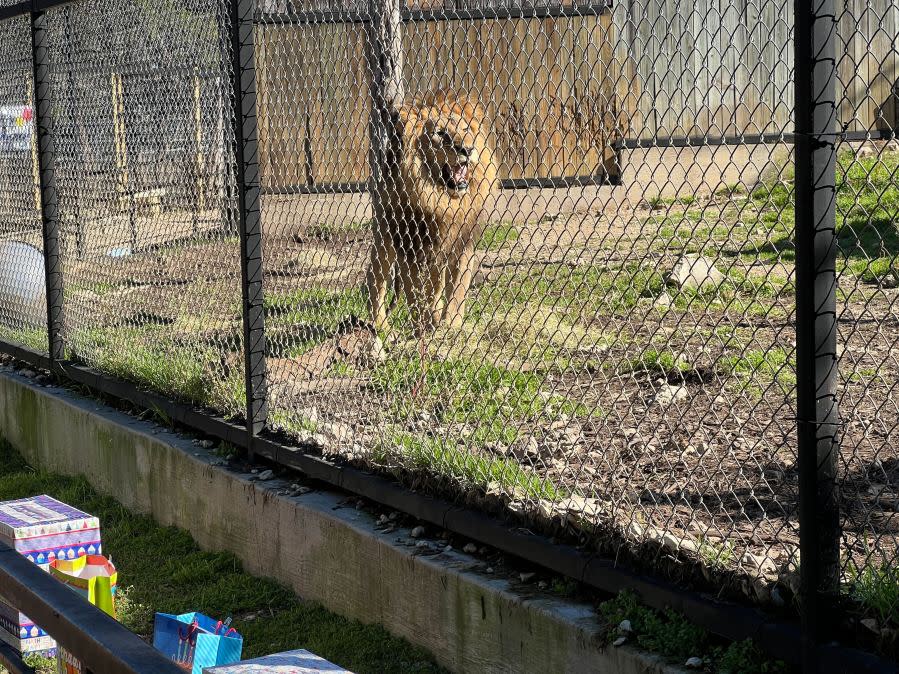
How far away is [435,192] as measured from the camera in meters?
6.02

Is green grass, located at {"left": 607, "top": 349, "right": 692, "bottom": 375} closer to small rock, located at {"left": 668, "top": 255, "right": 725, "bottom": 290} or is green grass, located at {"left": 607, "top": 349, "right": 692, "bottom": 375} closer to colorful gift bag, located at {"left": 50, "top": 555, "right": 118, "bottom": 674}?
small rock, located at {"left": 668, "top": 255, "right": 725, "bottom": 290}

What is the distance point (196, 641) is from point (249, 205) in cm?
210

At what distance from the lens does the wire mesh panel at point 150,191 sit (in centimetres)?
545

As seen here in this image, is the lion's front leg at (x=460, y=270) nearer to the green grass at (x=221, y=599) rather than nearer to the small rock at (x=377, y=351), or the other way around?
the small rock at (x=377, y=351)

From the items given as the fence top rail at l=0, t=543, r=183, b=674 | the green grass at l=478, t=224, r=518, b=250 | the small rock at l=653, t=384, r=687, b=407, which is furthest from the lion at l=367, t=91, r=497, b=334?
the fence top rail at l=0, t=543, r=183, b=674

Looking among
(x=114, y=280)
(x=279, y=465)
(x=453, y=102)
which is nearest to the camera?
(x=279, y=465)

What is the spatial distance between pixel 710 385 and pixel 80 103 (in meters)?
4.05

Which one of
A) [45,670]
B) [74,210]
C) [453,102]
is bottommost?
[45,670]

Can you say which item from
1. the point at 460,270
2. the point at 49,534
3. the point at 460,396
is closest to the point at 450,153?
the point at 460,270

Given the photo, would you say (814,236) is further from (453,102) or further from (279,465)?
(453,102)

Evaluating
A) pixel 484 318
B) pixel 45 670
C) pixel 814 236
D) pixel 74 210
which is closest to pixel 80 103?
pixel 74 210

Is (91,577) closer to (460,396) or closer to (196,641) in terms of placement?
(196,641)

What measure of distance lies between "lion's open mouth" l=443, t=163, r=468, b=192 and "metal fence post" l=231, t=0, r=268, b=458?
1.59 m

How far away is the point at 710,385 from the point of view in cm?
529
